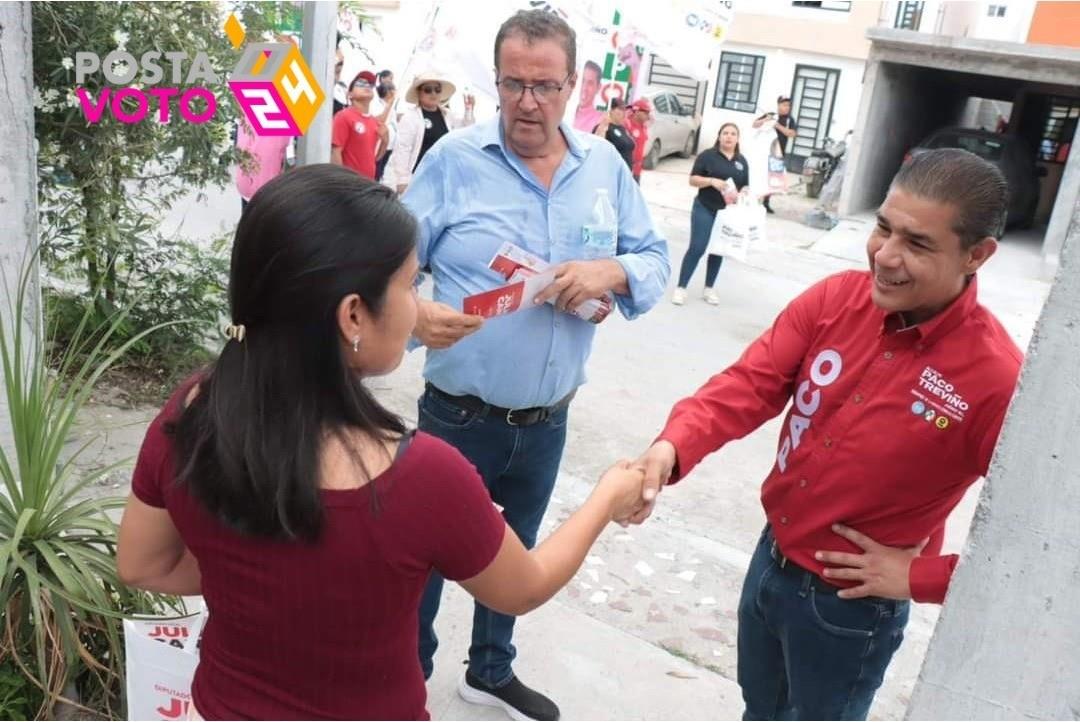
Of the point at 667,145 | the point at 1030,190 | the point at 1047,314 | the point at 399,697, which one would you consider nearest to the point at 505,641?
the point at 399,697

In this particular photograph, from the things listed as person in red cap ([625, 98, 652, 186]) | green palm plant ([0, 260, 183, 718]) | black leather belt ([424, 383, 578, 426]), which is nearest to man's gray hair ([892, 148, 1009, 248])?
black leather belt ([424, 383, 578, 426])

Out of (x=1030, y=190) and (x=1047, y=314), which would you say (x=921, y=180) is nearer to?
(x=1047, y=314)

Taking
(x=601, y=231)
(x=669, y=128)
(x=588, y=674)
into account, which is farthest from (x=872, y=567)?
(x=669, y=128)

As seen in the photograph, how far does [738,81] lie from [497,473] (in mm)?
20544

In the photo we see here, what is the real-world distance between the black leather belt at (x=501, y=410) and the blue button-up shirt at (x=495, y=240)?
3cm

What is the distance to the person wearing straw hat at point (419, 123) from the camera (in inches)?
330

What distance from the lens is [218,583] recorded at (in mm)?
1415

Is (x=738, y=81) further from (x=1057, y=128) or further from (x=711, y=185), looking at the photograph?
(x=711, y=185)

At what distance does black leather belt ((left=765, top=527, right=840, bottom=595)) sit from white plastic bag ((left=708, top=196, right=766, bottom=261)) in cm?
641

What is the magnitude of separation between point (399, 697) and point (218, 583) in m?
0.35

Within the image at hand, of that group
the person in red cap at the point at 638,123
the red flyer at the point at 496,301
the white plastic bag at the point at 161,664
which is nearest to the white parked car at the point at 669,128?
the person in red cap at the point at 638,123

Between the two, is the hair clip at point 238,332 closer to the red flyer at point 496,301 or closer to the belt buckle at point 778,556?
the red flyer at point 496,301

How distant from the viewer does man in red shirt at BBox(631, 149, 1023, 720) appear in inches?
71.0

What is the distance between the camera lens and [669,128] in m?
19.6
